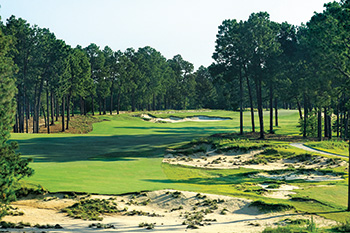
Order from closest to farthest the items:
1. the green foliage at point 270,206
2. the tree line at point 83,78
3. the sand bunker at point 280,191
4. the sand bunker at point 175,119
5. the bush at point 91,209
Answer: the bush at point 91,209
the green foliage at point 270,206
the sand bunker at point 280,191
the tree line at point 83,78
the sand bunker at point 175,119

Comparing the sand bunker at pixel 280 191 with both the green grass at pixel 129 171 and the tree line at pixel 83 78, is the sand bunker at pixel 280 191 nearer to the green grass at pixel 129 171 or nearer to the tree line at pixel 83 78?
the green grass at pixel 129 171

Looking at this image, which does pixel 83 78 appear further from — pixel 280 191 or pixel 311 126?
pixel 280 191

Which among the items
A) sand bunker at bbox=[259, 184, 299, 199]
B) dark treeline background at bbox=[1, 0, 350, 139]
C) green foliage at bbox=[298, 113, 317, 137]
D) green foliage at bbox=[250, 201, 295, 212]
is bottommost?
sand bunker at bbox=[259, 184, 299, 199]

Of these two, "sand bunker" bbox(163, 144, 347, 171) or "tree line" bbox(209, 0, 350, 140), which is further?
"tree line" bbox(209, 0, 350, 140)

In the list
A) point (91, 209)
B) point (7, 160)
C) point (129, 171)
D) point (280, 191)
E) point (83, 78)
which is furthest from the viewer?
point (83, 78)

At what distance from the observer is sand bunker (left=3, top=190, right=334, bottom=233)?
707 inches

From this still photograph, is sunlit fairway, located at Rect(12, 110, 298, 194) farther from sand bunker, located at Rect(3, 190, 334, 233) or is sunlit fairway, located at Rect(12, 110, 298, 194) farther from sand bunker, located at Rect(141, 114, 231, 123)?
sand bunker, located at Rect(141, 114, 231, 123)

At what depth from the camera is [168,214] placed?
21.2 metres

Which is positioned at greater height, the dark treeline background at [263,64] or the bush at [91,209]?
the dark treeline background at [263,64]

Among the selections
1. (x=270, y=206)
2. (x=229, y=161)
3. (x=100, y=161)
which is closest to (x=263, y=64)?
(x=229, y=161)

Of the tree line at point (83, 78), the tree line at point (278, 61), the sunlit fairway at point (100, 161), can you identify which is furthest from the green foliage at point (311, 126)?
the tree line at point (83, 78)

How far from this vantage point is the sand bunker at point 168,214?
Result: 58.9 ft

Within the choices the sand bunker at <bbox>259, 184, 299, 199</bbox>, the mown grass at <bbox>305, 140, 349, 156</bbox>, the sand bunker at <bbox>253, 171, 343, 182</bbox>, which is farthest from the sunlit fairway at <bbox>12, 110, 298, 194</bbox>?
the mown grass at <bbox>305, 140, 349, 156</bbox>

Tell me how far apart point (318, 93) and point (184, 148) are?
847 inches
